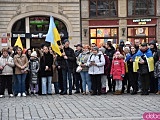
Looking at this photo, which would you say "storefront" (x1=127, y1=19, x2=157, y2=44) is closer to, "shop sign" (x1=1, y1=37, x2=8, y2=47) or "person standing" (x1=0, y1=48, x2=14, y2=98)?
"shop sign" (x1=1, y1=37, x2=8, y2=47)

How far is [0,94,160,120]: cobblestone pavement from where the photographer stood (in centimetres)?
1000

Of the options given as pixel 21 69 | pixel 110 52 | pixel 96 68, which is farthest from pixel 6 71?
pixel 110 52

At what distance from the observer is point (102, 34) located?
34469 millimetres

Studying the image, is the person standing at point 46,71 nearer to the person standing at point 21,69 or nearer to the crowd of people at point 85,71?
the crowd of people at point 85,71

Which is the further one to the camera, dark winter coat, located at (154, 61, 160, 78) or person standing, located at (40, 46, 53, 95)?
person standing, located at (40, 46, 53, 95)

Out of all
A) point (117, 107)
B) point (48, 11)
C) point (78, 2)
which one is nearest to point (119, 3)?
point (78, 2)

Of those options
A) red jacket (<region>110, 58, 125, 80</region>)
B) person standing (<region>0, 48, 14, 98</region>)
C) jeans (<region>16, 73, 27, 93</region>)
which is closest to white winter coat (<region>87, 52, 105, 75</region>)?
red jacket (<region>110, 58, 125, 80</region>)

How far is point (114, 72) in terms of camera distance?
1466 centimetres

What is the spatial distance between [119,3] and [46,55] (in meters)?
20.4

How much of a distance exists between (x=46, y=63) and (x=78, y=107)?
4082 mm

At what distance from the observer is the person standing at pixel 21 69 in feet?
48.0

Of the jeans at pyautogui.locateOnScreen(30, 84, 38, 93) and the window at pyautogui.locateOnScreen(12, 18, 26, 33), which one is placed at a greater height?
the window at pyautogui.locateOnScreen(12, 18, 26, 33)

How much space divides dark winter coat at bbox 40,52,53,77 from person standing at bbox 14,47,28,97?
2.12ft

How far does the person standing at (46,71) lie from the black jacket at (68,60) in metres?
0.37
